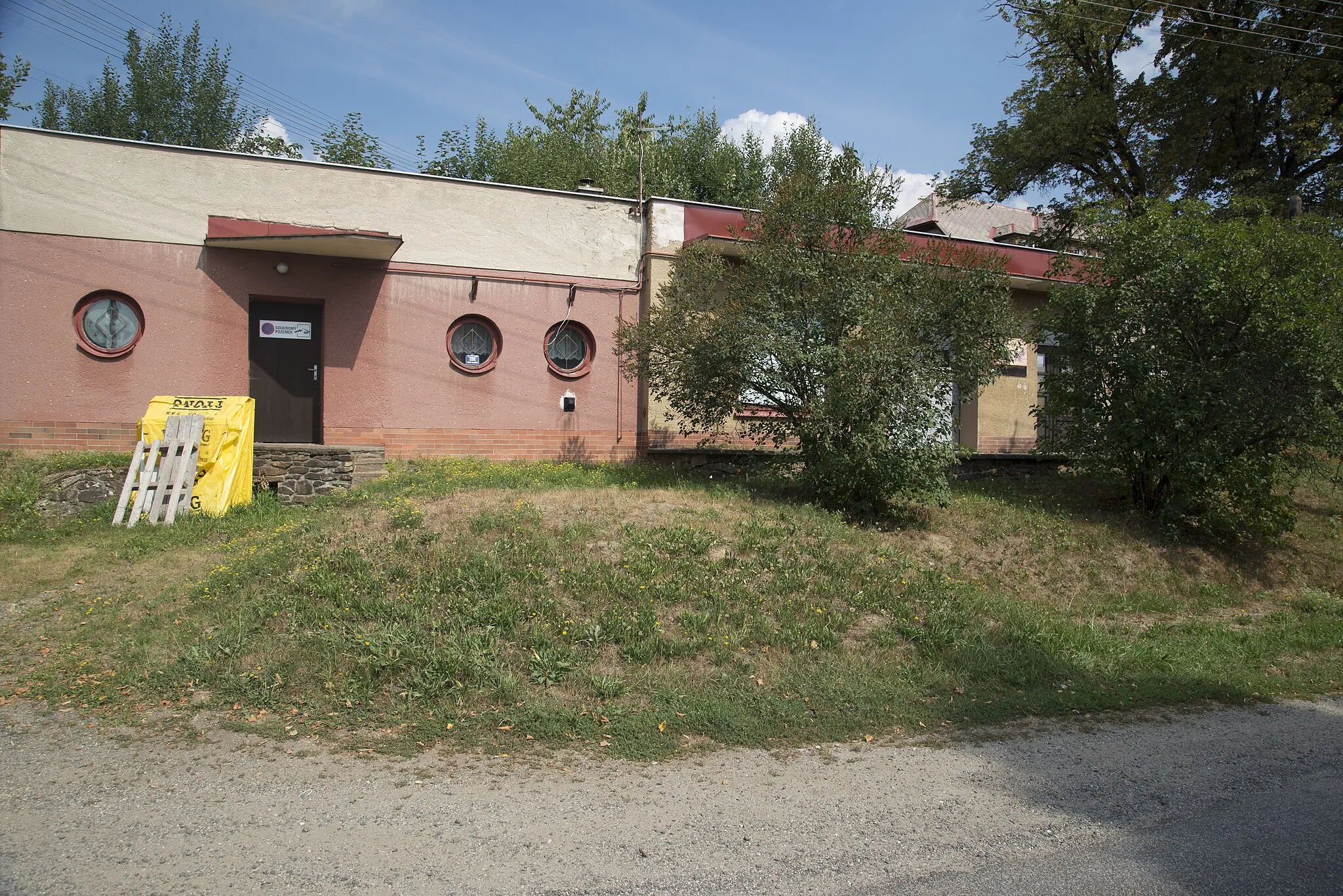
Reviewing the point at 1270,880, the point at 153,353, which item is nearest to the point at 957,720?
the point at 1270,880

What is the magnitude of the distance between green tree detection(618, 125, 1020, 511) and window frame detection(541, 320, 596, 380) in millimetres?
2619

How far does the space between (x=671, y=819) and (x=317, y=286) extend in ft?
34.5

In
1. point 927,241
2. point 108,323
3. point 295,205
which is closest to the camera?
point 108,323

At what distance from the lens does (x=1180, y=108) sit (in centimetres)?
1777

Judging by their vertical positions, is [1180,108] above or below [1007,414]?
above

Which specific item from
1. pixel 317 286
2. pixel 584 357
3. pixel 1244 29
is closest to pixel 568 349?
pixel 584 357

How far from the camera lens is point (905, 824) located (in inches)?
171

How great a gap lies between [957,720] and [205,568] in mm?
6902

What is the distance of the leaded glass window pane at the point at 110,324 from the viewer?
38.0 ft

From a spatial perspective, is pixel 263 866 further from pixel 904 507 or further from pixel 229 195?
pixel 229 195

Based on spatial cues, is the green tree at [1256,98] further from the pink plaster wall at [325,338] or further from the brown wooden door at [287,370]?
the brown wooden door at [287,370]

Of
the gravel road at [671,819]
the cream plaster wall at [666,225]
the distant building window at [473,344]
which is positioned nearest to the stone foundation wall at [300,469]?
the distant building window at [473,344]

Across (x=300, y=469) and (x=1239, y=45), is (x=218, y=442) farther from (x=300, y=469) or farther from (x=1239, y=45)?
(x=1239, y=45)

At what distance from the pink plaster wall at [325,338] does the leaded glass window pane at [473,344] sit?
0.21m
